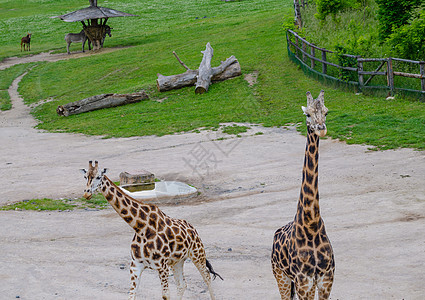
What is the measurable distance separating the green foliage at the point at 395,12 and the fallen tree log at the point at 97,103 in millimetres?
12925

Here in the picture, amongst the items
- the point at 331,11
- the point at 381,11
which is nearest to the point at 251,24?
the point at 331,11

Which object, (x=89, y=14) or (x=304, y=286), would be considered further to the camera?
(x=89, y=14)

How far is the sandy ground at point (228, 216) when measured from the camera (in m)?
9.53

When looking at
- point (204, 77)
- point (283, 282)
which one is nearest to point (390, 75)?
point (204, 77)

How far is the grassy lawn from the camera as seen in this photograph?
830 inches

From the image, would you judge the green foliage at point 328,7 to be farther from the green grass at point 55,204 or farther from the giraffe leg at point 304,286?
the giraffe leg at point 304,286

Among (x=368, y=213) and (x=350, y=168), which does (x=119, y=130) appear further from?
(x=368, y=213)

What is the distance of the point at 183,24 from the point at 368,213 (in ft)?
138

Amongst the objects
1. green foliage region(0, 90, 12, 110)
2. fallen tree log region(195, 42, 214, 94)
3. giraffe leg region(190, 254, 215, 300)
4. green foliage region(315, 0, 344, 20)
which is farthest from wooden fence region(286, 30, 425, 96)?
green foliage region(0, 90, 12, 110)

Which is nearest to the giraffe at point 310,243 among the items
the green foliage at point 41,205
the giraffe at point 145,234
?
the giraffe at point 145,234

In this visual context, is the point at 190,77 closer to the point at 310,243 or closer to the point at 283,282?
the point at 283,282

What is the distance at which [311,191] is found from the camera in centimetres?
638

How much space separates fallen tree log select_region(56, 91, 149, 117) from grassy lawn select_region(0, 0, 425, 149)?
499mm

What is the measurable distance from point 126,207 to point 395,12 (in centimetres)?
1947
